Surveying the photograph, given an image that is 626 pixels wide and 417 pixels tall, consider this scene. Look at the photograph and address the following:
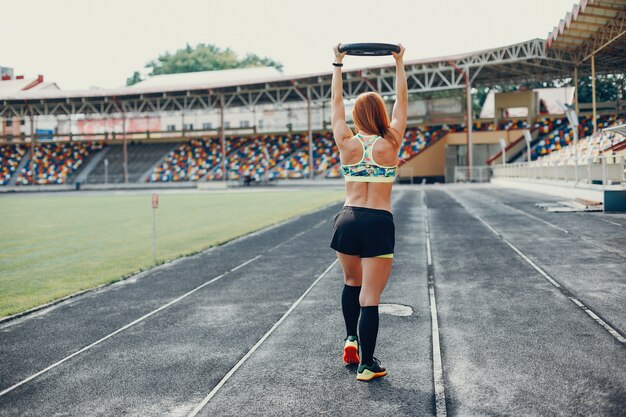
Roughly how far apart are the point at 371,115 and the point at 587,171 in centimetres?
2070

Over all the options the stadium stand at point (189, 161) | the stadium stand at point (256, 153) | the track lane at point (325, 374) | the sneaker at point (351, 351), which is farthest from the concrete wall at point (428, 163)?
the sneaker at point (351, 351)

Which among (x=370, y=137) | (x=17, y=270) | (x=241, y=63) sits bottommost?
(x=17, y=270)

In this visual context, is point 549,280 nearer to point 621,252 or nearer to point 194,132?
point 621,252

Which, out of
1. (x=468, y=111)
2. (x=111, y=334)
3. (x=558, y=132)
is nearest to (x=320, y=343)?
(x=111, y=334)

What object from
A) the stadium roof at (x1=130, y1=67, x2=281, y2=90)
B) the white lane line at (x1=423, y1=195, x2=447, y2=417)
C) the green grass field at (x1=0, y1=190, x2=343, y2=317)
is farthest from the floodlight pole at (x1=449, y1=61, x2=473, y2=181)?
the white lane line at (x1=423, y1=195, x2=447, y2=417)

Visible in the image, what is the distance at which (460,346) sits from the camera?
17.7 feet

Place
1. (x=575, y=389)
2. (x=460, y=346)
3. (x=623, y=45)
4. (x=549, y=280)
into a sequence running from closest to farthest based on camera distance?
1. (x=575, y=389)
2. (x=460, y=346)
3. (x=549, y=280)
4. (x=623, y=45)

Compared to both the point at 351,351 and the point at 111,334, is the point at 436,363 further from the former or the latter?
the point at 111,334

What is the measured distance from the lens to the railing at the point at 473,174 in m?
51.9

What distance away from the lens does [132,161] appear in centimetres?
6825

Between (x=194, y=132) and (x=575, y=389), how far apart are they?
67.3m

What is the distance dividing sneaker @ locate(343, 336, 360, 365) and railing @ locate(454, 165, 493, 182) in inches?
1901

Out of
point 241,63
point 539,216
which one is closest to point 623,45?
point 539,216

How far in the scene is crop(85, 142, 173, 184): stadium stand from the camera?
65.9m
